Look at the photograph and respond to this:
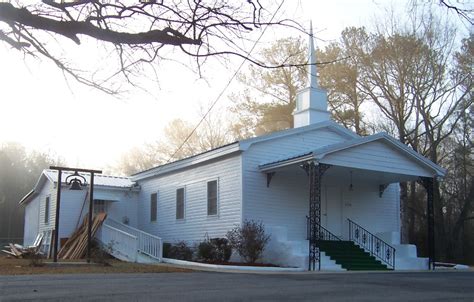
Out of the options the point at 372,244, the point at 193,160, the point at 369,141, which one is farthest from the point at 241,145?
the point at 372,244

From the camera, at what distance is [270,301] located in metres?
7.84

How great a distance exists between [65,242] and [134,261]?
19.0 feet

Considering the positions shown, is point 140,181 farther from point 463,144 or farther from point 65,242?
point 463,144

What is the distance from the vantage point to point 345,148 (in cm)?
1841

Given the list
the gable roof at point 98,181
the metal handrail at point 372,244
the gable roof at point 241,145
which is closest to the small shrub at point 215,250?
the gable roof at point 241,145

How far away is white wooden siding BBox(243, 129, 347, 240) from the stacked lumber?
730 centimetres

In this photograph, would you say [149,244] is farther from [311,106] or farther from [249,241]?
[311,106]

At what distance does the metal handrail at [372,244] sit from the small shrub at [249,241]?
4.24 metres

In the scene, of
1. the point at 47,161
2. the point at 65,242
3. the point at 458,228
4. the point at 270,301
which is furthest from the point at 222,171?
the point at 47,161

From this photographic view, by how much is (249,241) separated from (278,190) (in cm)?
302

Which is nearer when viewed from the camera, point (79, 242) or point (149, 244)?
point (149, 244)

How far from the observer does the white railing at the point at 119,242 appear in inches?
834

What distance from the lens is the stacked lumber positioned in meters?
23.1

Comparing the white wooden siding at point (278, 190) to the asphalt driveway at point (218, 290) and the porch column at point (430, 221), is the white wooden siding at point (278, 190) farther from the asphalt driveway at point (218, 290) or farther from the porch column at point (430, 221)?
the asphalt driveway at point (218, 290)
